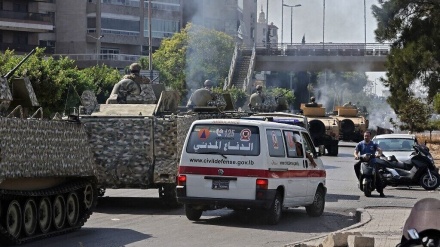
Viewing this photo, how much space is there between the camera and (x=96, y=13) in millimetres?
89500

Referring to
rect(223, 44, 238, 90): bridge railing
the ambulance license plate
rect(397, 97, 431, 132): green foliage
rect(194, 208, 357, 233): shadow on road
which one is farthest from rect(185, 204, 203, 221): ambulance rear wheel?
rect(223, 44, 238, 90): bridge railing

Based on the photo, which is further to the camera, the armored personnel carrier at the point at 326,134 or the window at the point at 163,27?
the window at the point at 163,27

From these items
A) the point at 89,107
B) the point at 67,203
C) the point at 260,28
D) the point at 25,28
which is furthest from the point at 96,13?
the point at 260,28

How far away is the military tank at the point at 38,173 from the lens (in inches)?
598

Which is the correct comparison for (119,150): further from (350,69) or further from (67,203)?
(350,69)

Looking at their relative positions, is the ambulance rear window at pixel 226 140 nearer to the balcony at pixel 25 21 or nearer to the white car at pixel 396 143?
the white car at pixel 396 143

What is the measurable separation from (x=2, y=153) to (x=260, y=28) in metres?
157

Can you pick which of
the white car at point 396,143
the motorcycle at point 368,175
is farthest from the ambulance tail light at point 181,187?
the white car at point 396,143

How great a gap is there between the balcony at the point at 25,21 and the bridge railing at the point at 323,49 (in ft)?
52.8

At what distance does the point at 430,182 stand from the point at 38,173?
14.0m

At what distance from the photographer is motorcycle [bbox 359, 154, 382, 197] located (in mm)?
25156

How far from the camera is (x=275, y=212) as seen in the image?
59.8 ft

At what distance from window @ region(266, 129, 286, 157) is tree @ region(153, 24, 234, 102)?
51.4 metres

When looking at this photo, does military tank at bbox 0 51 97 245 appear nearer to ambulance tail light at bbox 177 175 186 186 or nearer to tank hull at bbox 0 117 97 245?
tank hull at bbox 0 117 97 245
